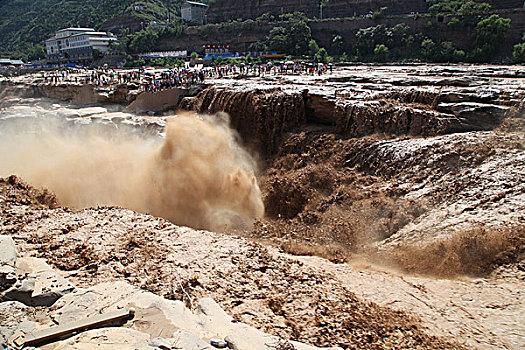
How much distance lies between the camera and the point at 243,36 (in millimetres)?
59438

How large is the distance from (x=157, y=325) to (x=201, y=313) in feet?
2.51

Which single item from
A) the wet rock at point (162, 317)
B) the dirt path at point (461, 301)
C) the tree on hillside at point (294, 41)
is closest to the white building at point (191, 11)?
the tree on hillside at point (294, 41)

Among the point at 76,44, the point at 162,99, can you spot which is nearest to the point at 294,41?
the point at 162,99

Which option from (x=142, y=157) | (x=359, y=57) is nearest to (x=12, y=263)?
(x=142, y=157)

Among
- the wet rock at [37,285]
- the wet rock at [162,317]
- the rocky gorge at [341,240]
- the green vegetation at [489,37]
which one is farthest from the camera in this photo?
the green vegetation at [489,37]

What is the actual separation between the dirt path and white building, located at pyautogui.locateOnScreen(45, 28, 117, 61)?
74.5 m

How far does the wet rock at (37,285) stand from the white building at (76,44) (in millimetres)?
72306

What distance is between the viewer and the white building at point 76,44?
230 ft

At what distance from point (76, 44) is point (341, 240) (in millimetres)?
79394

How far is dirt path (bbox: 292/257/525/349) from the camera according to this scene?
15.8 ft

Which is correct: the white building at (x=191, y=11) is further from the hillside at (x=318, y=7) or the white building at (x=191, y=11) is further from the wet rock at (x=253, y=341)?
the wet rock at (x=253, y=341)

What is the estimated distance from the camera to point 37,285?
16.9 ft

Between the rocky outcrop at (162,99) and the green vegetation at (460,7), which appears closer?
the rocky outcrop at (162,99)

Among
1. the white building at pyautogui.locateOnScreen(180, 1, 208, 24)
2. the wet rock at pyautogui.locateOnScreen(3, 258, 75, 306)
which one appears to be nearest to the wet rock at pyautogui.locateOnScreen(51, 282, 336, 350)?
the wet rock at pyautogui.locateOnScreen(3, 258, 75, 306)
